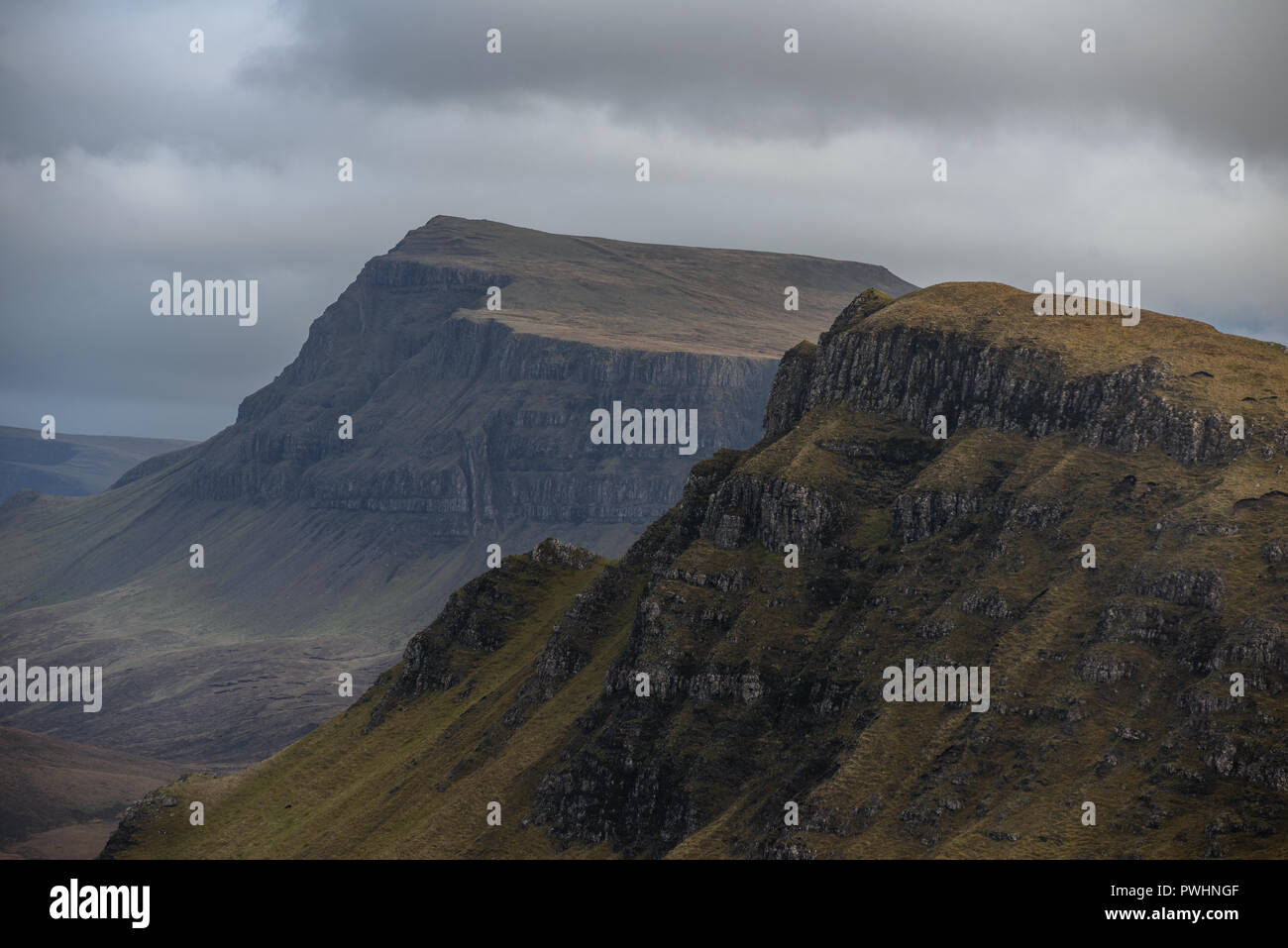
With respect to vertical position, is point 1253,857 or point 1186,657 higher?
point 1186,657

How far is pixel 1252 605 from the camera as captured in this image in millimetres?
191875

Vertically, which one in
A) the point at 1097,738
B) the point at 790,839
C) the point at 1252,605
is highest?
the point at 1252,605
